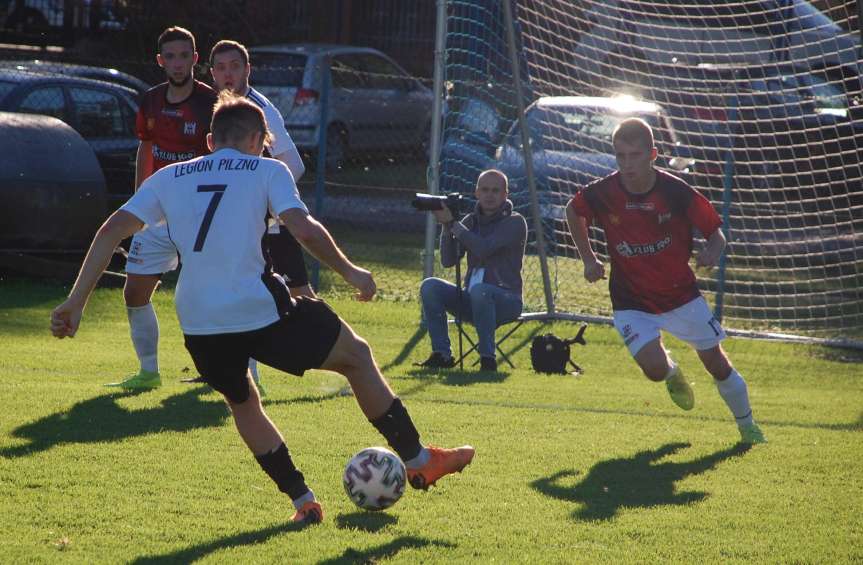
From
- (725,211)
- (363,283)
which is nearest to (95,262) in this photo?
(363,283)

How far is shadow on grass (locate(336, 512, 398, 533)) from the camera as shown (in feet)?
16.5

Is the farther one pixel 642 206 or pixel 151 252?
pixel 151 252

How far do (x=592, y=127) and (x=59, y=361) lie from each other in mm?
6553

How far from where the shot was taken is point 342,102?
18.7 m

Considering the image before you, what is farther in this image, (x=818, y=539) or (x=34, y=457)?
(x=34, y=457)

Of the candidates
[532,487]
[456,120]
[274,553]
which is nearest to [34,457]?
[274,553]

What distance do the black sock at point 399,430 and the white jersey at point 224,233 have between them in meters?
0.65

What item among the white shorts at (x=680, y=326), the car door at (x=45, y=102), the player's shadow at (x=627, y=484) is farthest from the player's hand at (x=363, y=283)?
the car door at (x=45, y=102)

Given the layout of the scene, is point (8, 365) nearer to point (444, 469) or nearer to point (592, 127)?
point (444, 469)

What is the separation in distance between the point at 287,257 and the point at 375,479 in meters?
2.84

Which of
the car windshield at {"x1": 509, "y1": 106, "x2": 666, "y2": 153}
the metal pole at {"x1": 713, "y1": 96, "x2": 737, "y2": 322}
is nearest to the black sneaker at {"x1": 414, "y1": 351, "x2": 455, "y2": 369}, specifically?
the metal pole at {"x1": 713, "y1": 96, "x2": 737, "y2": 322}

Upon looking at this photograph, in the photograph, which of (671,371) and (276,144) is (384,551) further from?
(276,144)

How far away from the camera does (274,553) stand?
464cm

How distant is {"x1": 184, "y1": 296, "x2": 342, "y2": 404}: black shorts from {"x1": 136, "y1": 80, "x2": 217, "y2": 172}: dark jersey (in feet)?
10.0
